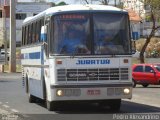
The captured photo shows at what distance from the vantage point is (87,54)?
17.2 meters

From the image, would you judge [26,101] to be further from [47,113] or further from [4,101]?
[47,113]

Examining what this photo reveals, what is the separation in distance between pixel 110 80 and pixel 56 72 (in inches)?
66.1

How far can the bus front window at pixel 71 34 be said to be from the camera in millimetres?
17219

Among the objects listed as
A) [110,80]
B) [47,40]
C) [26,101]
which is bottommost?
[26,101]

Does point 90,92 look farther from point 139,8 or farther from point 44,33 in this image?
point 139,8

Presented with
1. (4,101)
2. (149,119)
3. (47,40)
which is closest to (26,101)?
(4,101)

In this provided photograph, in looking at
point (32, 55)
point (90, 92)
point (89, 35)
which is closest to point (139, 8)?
point (32, 55)

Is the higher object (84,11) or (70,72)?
(84,11)

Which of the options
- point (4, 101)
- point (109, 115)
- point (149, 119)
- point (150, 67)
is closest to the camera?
point (149, 119)

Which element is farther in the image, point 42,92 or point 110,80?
point 42,92

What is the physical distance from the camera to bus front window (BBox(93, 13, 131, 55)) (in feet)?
57.1

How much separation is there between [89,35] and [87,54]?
0.61 metres

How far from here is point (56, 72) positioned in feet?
55.9

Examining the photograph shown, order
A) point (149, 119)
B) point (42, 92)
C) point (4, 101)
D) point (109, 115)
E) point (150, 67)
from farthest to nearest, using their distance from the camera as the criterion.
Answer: point (150, 67) → point (4, 101) → point (42, 92) → point (109, 115) → point (149, 119)
